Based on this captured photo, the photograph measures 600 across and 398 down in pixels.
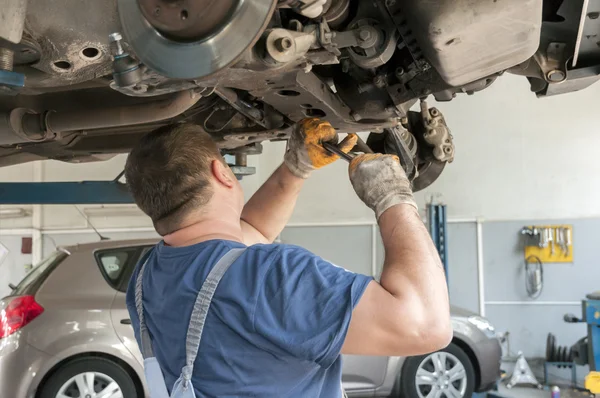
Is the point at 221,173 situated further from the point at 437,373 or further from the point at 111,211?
the point at 111,211

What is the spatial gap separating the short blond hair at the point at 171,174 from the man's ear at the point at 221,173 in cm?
1

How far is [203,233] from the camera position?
1314 millimetres

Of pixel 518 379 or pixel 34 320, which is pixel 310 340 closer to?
pixel 34 320

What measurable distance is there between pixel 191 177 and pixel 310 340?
49cm

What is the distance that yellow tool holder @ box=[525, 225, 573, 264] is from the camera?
6230mm

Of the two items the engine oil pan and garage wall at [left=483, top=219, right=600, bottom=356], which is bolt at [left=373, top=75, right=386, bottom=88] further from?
garage wall at [left=483, top=219, right=600, bottom=356]

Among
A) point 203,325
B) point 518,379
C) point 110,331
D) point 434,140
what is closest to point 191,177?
point 203,325

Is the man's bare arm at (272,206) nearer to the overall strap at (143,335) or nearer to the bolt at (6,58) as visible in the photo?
the overall strap at (143,335)

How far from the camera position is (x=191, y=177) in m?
1.32

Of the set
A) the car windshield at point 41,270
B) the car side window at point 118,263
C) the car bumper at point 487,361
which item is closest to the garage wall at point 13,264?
the car windshield at point 41,270

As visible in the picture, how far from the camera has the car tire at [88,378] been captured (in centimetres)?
362

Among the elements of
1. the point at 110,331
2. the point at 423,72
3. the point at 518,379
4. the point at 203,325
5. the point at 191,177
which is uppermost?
the point at 423,72

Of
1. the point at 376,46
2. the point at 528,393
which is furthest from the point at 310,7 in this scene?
the point at 528,393

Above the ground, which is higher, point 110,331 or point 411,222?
point 411,222
